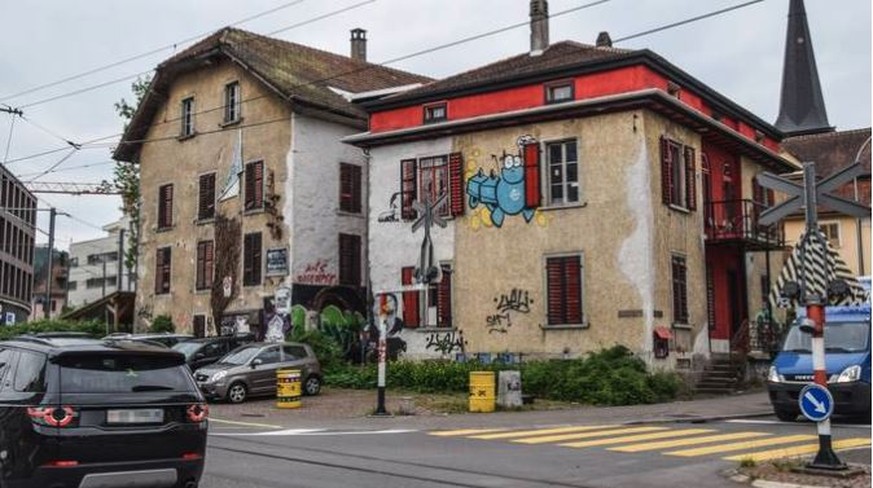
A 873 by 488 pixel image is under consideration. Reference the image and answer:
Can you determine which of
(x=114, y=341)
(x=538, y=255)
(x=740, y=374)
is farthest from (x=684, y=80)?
(x=114, y=341)

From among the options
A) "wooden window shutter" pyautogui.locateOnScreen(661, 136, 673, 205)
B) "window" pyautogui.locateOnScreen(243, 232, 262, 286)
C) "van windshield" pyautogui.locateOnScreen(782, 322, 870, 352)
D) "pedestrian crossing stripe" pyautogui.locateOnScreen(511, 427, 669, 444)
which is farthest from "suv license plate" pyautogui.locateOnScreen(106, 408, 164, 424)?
"window" pyautogui.locateOnScreen(243, 232, 262, 286)

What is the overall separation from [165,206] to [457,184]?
1482 cm

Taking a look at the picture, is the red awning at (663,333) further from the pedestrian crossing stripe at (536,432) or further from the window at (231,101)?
the window at (231,101)

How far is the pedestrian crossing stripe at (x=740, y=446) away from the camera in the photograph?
13.3m

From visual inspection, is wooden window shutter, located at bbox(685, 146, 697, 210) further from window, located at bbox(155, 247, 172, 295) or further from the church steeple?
the church steeple

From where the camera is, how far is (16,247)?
86938 mm

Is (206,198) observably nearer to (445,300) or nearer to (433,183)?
(433,183)

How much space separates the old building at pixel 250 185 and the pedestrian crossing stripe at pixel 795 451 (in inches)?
809

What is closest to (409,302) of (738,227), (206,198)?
(738,227)

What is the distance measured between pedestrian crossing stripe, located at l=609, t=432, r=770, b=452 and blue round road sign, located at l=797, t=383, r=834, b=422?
132 inches

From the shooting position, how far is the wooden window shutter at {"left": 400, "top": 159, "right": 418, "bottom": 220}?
29.9m

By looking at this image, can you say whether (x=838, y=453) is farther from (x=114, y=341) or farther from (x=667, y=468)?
(x=114, y=341)

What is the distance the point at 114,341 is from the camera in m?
9.10

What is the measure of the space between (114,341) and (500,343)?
62.8ft
